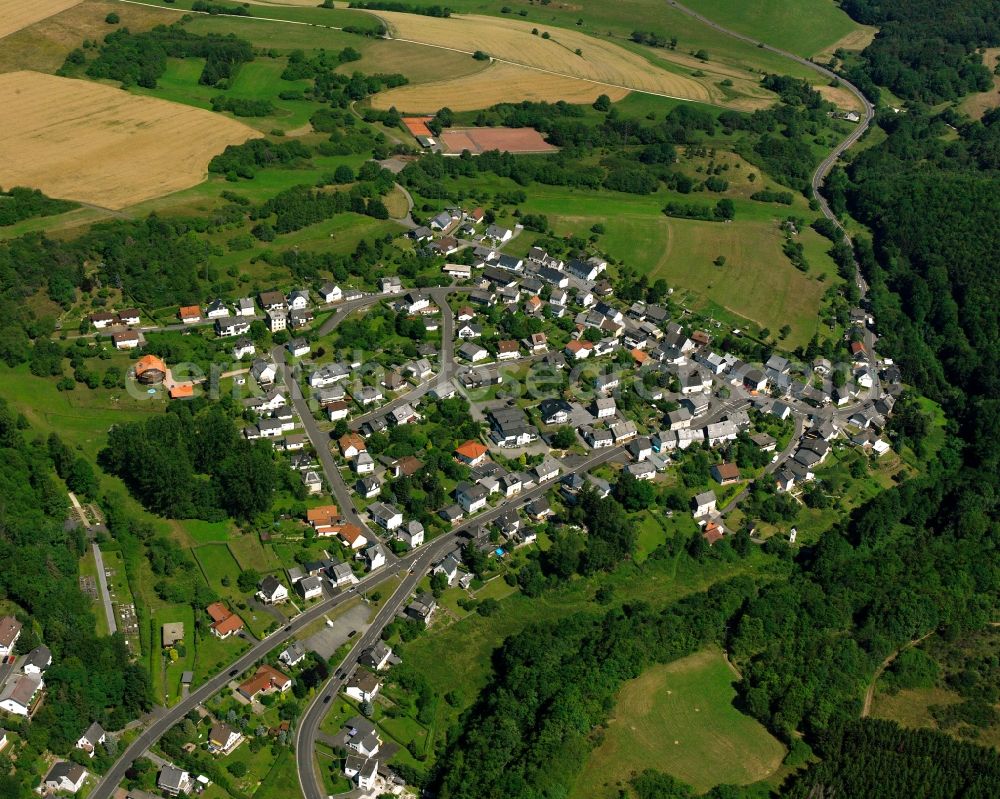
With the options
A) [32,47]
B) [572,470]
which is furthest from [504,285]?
[32,47]

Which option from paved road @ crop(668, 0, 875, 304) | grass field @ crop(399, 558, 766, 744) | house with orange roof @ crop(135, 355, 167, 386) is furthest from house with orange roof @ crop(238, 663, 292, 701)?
paved road @ crop(668, 0, 875, 304)

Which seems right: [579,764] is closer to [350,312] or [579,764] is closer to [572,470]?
[572,470]

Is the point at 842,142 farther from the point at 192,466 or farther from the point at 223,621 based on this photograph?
the point at 223,621

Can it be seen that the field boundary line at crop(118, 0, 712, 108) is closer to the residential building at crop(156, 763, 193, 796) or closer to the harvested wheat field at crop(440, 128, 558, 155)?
the harvested wheat field at crop(440, 128, 558, 155)

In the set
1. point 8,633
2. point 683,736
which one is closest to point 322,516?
point 8,633

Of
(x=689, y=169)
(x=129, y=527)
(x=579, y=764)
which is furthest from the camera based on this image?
(x=689, y=169)

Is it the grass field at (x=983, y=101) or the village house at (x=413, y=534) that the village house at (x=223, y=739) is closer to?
the village house at (x=413, y=534)
